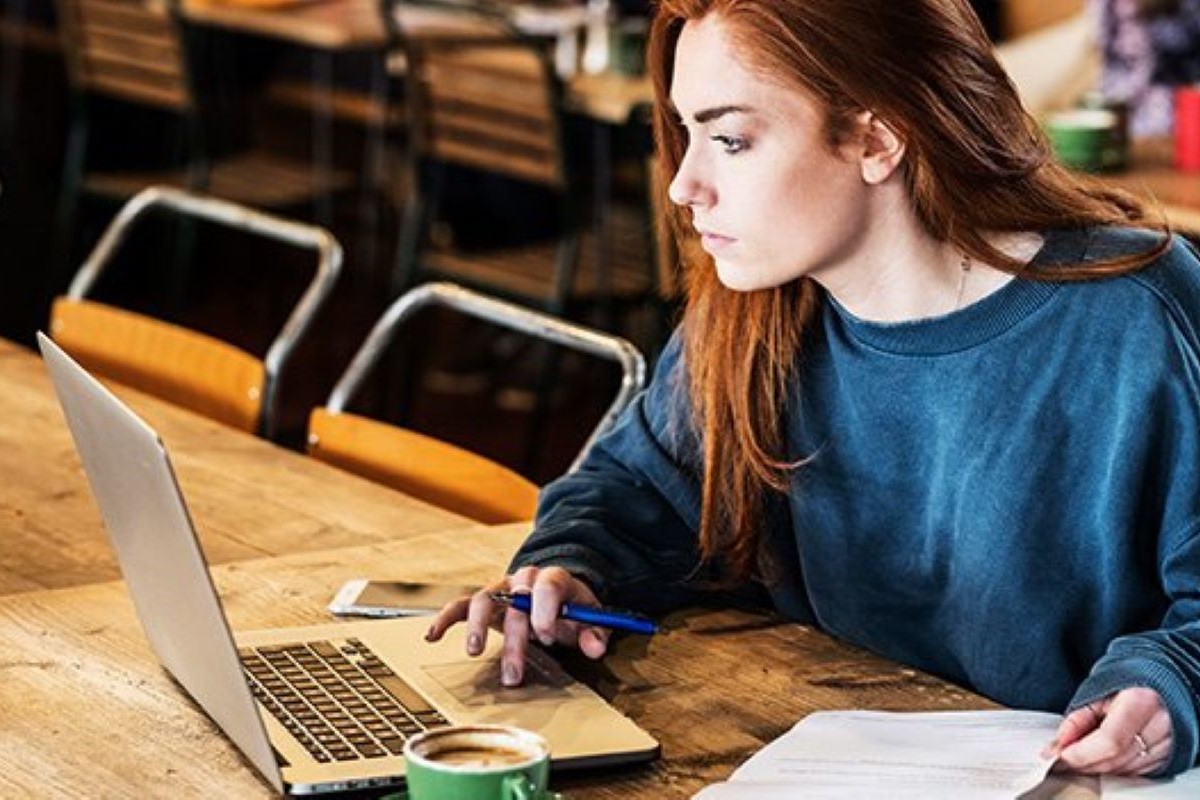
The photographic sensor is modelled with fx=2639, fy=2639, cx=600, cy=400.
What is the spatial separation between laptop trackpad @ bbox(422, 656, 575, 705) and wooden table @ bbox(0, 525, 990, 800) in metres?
0.04

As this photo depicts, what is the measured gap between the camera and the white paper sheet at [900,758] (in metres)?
1.61

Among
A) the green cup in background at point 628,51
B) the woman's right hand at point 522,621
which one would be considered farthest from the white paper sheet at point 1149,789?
the green cup in background at point 628,51

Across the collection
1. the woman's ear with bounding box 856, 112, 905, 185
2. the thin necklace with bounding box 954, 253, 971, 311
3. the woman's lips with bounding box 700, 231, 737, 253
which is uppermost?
the woman's ear with bounding box 856, 112, 905, 185

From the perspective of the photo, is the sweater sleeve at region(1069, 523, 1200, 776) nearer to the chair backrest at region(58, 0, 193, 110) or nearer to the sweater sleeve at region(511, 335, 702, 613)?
the sweater sleeve at region(511, 335, 702, 613)

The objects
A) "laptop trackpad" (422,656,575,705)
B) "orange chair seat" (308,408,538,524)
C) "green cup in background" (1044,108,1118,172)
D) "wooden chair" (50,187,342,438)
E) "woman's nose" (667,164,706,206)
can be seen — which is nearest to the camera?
"laptop trackpad" (422,656,575,705)

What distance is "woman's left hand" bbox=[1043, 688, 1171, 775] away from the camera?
1654 millimetres

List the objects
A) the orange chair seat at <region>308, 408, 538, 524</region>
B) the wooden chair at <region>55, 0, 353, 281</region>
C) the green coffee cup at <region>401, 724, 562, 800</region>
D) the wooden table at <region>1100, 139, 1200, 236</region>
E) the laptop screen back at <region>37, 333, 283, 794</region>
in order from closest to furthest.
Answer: the green coffee cup at <region>401, 724, 562, 800</region>, the laptop screen back at <region>37, 333, 283, 794</region>, the orange chair seat at <region>308, 408, 538, 524</region>, the wooden table at <region>1100, 139, 1200, 236</region>, the wooden chair at <region>55, 0, 353, 281</region>

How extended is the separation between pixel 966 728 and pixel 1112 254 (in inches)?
15.2

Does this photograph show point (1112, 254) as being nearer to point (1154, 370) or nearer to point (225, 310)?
point (1154, 370)

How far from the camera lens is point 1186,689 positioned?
171cm

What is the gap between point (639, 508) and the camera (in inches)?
83.3

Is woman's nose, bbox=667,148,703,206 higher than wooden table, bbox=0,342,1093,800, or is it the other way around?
woman's nose, bbox=667,148,703,206

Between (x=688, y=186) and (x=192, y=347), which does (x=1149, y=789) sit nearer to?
(x=688, y=186)

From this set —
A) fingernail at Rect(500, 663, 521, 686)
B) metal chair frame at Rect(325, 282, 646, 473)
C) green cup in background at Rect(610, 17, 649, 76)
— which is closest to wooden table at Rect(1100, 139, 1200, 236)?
green cup in background at Rect(610, 17, 649, 76)
